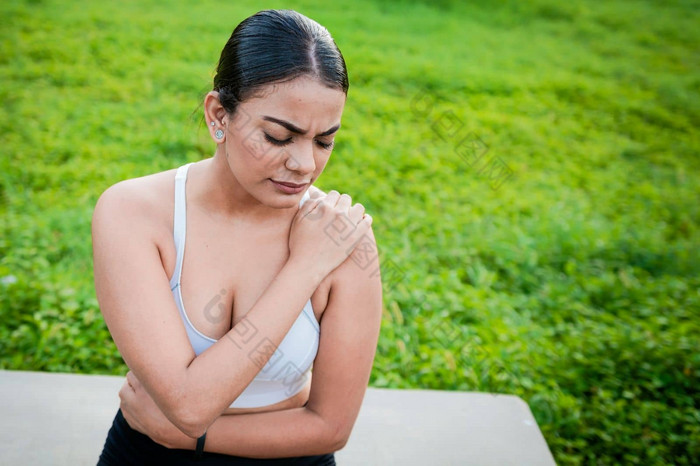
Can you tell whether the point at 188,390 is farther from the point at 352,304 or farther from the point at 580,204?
the point at 580,204

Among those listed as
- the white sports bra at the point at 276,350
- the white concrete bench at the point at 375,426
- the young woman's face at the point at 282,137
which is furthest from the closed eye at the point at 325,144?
the white concrete bench at the point at 375,426

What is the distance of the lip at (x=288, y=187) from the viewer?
58.4 inches

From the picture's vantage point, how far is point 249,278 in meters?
1.63

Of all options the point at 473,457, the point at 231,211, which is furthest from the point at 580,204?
the point at 231,211

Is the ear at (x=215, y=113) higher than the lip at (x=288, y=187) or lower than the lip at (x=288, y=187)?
higher

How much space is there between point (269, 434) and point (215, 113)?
2.60 ft

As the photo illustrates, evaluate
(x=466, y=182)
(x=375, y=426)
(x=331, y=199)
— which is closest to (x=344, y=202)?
(x=331, y=199)

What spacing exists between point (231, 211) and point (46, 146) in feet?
12.2

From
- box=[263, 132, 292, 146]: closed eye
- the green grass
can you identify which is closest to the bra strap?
box=[263, 132, 292, 146]: closed eye

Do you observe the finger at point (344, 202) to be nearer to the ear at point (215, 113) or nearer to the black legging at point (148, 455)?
the ear at point (215, 113)

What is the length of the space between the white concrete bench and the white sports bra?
65cm

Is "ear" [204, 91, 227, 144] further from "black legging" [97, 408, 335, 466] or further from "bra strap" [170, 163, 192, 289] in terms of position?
"black legging" [97, 408, 335, 466]

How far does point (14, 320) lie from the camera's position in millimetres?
3129

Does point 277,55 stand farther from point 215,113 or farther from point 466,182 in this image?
point 466,182
